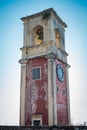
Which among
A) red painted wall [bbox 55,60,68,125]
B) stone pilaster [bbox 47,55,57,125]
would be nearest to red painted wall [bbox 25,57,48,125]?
stone pilaster [bbox 47,55,57,125]

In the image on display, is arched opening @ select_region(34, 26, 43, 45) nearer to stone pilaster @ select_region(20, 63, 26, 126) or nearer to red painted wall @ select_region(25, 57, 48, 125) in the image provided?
red painted wall @ select_region(25, 57, 48, 125)

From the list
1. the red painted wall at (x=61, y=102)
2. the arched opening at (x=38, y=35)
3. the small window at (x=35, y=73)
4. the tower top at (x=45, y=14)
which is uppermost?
the tower top at (x=45, y=14)

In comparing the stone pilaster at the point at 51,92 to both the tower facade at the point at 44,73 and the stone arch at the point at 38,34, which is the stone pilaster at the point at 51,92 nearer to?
the tower facade at the point at 44,73

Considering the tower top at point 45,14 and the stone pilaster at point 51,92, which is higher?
the tower top at point 45,14

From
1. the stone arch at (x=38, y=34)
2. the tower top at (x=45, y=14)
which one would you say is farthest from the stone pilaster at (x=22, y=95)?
the tower top at (x=45, y=14)

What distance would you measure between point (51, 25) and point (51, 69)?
5.51 meters

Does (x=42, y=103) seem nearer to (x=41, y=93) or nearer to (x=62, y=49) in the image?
(x=41, y=93)

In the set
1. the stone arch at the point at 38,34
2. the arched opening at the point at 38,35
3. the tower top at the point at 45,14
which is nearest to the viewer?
the tower top at the point at 45,14

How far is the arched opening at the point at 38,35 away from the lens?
27.4 metres

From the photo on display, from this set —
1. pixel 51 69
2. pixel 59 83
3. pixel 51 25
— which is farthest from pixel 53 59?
pixel 51 25

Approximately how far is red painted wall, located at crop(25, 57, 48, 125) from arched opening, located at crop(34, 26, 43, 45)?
3.90 metres

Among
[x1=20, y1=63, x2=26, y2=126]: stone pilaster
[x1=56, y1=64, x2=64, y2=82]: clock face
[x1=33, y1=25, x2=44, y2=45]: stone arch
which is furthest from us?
[x1=33, y1=25, x2=44, y2=45]: stone arch

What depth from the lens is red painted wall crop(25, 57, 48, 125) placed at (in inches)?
891

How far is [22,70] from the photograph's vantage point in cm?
2533
